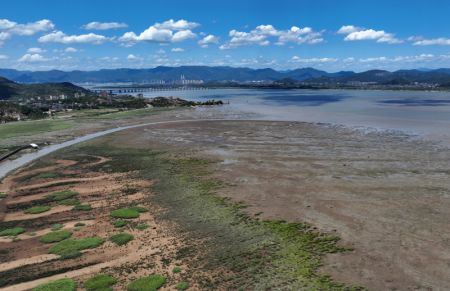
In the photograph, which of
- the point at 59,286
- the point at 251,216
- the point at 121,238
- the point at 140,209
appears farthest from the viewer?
the point at 140,209

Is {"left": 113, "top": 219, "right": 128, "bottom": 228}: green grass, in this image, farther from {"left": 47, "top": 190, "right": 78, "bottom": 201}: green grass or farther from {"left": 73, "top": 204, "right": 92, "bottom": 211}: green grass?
{"left": 47, "top": 190, "right": 78, "bottom": 201}: green grass

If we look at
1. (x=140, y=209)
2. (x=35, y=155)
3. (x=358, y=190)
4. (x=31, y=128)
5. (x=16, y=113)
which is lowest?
(x=140, y=209)

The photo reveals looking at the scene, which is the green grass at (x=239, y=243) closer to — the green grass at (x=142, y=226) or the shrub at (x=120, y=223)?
the green grass at (x=142, y=226)

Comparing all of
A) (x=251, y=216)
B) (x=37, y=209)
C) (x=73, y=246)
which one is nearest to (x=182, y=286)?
(x=73, y=246)

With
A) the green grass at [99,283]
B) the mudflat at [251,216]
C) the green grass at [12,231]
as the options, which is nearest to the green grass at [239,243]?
the mudflat at [251,216]

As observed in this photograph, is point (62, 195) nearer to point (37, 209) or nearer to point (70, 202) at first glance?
point (70, 202)

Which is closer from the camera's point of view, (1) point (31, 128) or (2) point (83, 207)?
(2) point (83, 207)

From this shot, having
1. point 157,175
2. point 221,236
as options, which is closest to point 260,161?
point 157,175
